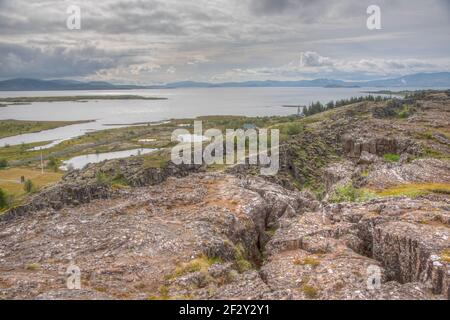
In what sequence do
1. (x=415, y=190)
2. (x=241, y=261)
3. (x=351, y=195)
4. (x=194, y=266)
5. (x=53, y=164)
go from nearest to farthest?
(x=194, y=266)
(x=241, y=261)
(x=415, y=190)
(x=351, y=195)
(x=53, y=164)

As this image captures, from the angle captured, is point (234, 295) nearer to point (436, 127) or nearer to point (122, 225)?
point (122, 225)

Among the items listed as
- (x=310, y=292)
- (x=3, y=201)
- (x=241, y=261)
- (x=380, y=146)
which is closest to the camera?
(x=310, y=292)

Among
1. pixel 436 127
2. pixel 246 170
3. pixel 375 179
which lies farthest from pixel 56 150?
pixel 375 179

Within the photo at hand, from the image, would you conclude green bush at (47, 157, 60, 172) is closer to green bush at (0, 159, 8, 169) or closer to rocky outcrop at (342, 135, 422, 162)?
green bush at (0, 159, 8, 169)

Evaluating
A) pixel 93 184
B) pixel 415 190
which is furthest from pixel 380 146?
pixel 93 184

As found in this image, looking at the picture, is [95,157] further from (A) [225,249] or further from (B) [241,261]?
(B) [241,261]

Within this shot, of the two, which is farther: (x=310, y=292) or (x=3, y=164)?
(x=3, y=164)
